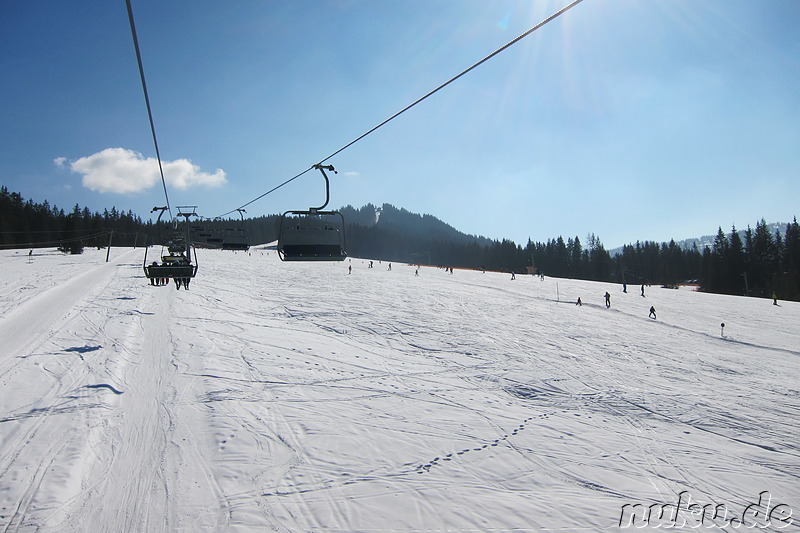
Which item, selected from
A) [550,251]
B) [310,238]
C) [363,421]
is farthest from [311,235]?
[550,251]

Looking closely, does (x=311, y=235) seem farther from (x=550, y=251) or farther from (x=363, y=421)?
(x=550, y=251)

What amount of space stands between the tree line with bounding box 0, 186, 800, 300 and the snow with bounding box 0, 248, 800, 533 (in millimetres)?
7237

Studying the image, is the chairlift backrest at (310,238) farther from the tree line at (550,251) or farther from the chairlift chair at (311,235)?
the tree line at (550,251)

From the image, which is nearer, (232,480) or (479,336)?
(232,480)

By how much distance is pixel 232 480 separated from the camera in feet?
26.4

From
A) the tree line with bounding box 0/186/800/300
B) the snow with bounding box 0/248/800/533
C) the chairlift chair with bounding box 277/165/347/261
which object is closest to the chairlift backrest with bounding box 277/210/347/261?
the chairlift chair with bounding box 277/165/347/261

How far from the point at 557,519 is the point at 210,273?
147 ft

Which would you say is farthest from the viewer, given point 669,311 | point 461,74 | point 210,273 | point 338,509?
point 210,273

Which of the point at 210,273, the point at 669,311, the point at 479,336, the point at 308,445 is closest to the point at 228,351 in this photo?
the point at 308,445

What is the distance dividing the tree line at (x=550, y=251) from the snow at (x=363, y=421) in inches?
285

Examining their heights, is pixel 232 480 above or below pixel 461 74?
below

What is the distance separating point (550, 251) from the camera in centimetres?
11856

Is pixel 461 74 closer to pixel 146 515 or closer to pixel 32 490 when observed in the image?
pixel 146 515

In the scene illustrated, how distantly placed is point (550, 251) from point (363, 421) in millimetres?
118085
